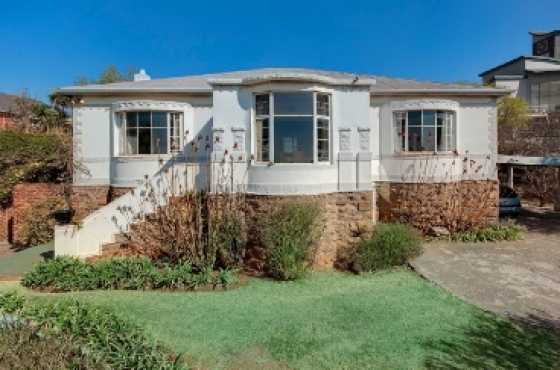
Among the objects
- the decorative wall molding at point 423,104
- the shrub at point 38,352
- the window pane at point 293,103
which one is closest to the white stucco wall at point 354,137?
the decorative wall molding at point 423,104

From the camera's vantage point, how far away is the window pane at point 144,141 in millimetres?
13344

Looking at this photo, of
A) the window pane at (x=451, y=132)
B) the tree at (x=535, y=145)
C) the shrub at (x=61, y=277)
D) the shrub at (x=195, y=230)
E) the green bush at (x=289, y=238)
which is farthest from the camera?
the tree at (x=535, y=145)

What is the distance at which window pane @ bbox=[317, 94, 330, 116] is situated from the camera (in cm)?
1032

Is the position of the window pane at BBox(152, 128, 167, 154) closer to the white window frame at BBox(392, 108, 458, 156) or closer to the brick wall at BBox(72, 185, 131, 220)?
the brick wall at BBox(72, 185, 131, 220)

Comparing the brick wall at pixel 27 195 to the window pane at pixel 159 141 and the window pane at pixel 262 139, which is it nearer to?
the window pane at pixel 159 141

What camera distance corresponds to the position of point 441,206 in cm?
1291

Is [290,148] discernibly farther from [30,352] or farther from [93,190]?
[93,190]

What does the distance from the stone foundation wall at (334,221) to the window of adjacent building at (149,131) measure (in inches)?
211

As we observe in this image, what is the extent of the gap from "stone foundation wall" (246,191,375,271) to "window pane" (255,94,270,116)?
257 centimetres

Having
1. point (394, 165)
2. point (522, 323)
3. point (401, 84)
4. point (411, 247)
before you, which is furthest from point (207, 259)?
point (401, 84)

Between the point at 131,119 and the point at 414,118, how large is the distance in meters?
11.2

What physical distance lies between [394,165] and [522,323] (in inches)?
315

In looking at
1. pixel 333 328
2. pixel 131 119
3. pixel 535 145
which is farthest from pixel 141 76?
pixel 535 145

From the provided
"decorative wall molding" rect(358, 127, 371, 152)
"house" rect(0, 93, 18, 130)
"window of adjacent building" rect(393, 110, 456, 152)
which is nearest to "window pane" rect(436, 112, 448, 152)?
"window of adjacent building" rect(393, 110, 456, 152)
